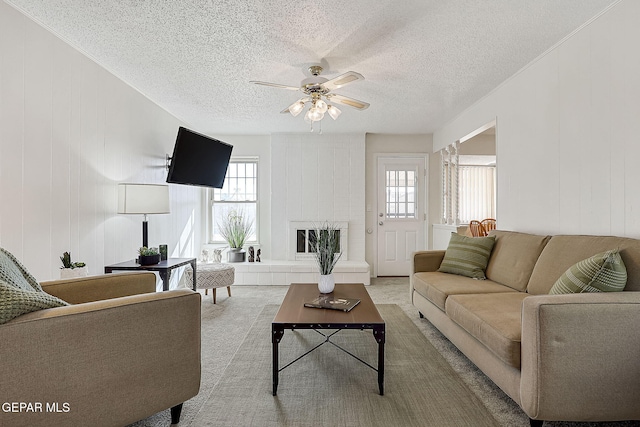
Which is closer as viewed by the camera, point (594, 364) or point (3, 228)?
point (594, 364)

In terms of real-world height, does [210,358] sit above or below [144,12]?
below

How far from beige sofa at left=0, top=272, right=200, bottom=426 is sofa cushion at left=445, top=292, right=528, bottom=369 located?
154 centimetres

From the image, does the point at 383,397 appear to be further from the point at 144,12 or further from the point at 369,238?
the point at 369,238

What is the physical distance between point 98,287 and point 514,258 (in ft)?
9.86

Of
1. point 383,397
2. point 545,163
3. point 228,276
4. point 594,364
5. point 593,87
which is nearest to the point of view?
point 594,364

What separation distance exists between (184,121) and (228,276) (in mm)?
2403

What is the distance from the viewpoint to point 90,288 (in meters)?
Result: 2.04

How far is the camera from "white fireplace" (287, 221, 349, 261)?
563cm

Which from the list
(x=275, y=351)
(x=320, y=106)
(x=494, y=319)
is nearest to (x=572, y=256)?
(x=494, y=319)

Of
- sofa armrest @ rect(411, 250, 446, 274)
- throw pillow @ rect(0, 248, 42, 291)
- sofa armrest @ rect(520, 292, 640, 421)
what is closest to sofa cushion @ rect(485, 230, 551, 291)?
sofa armrest @ rect(411, 250, 446, 274)

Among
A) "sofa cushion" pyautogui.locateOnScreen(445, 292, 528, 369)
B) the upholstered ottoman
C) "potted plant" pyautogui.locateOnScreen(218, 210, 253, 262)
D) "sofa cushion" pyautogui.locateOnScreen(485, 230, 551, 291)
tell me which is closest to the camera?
"sofa cushion" pyautogui.locateOnScreen(445, 292, 528, 369)

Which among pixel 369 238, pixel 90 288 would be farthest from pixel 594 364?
pixel 369 238

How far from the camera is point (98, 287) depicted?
207cm

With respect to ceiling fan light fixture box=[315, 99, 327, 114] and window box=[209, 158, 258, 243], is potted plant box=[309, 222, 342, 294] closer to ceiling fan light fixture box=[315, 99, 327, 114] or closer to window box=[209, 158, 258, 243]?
ceiling fan light fixture box=[315, 99, 327, 114]
